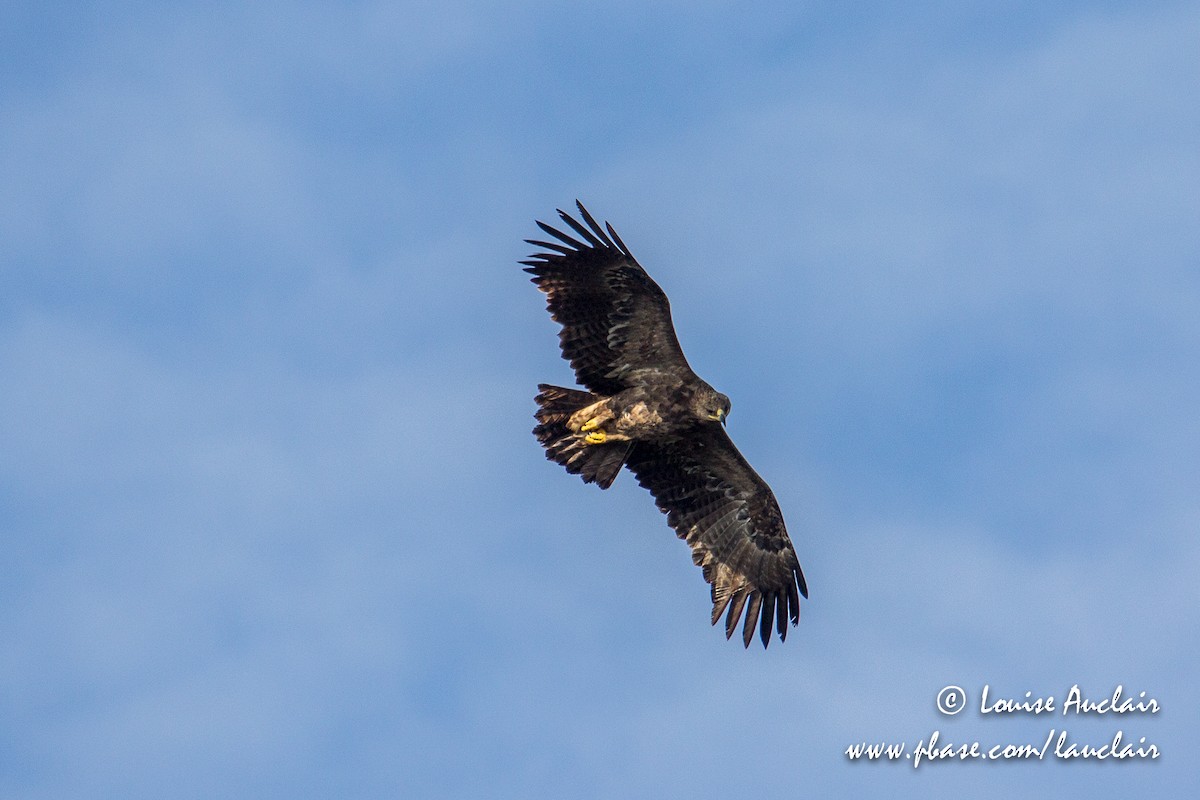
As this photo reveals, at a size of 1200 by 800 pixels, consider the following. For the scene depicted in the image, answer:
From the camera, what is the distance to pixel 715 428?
65.3 ft

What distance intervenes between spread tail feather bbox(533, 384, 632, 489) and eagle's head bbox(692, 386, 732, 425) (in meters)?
1.24

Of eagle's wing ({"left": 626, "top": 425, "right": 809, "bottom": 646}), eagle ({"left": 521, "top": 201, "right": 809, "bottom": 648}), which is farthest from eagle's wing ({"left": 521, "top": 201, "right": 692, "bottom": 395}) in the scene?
eagle's wing ({"left": 626, "top": 425, "right": 809, "bottom": 646})

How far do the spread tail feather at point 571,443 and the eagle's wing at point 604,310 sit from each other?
0.35 m

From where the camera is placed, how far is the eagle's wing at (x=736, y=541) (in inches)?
813

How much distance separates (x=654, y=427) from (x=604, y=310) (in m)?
1.80

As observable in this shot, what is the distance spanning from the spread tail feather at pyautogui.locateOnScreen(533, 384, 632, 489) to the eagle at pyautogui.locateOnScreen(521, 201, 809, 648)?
0.01 metres

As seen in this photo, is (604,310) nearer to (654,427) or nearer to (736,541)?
(654,427)

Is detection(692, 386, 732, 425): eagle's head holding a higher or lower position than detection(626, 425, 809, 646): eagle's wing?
higher

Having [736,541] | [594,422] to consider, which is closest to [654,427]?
[594,422]

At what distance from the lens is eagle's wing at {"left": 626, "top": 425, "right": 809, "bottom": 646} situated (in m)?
20.6

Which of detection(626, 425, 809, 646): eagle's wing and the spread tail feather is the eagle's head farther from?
detection(626, 425, 809, 646): eagle's wing

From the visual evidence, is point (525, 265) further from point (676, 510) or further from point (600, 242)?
point (676, 510)

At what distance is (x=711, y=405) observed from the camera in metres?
19.2

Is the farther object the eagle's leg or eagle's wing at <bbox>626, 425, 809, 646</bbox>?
eagle's wing at <bbox>626, 425, 809, 646</bbox>
